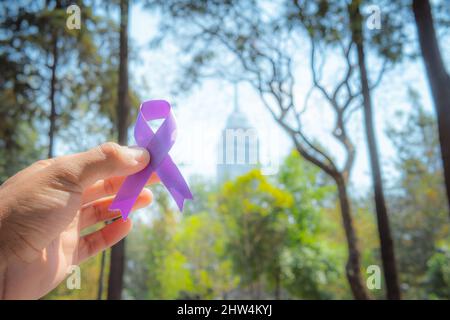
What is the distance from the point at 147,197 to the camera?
2.23 feet

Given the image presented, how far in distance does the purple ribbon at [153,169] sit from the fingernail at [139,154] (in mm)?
13

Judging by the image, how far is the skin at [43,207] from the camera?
500mm

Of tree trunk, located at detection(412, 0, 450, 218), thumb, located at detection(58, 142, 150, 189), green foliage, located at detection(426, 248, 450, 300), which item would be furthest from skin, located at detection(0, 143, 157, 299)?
green foliage, located at detection(426, 248, 450, 300)

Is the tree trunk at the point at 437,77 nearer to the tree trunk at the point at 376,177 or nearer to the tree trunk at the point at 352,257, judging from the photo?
the tree trunk at the point at 376,177

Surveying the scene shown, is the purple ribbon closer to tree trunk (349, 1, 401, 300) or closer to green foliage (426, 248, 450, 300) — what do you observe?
tree trunk (349, 1, 401, 300)

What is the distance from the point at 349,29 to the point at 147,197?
122 inches

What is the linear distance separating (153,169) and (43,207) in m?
0.16

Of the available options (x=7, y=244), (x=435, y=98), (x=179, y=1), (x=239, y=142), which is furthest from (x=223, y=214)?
(x=7, y=244)

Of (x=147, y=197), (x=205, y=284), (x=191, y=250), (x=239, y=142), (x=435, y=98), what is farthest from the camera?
(x=191, y=250)

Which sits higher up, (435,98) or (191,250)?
(435,98)

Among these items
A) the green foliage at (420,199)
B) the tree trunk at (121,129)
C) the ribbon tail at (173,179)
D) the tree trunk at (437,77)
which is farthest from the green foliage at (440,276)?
the ribbon tail at (173,179)

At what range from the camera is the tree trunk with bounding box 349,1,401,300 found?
9.12ft

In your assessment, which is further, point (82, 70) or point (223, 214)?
point (223, 214)
